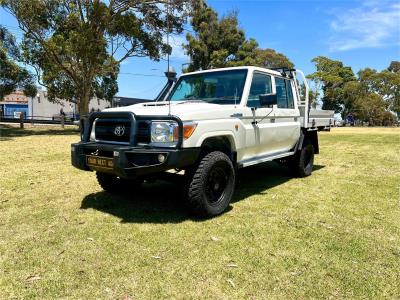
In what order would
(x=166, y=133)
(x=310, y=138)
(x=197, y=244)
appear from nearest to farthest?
(x=197, y=244) → (x=166, y=133) → (x=310, y=138)

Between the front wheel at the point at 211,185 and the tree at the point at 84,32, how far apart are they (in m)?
16.6

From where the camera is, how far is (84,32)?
1973 centimetres

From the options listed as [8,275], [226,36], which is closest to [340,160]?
[8,275]

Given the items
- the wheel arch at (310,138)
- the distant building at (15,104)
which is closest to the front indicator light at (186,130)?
the wheel arch at (310,138)

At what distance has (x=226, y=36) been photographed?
1339 inches

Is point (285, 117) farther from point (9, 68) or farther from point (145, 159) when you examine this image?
point (9, 68)

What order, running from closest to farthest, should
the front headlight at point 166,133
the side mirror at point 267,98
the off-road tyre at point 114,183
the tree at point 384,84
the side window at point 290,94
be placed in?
the front headlight at point 166,133 → the side mirror at point 267,98 → the off-road tyre at point 114,183 → the side window at point 290,94 → the tree at point 384,84

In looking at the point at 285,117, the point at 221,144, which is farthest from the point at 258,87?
the point at 221,144

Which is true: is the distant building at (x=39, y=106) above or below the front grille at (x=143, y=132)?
above

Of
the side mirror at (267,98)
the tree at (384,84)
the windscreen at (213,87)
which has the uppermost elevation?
the tree at (384,84)

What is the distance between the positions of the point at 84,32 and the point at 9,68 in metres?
6.46

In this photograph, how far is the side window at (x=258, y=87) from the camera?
5848 millimetres

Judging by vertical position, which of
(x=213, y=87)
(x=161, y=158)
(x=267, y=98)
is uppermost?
(x=213, y=87)

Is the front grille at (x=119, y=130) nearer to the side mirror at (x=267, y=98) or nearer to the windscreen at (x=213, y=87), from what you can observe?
the windscreen at (x=213, y=87)
